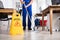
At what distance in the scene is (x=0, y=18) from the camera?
4.90 meters

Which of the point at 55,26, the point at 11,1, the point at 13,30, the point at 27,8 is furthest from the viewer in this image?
the point at 11,1

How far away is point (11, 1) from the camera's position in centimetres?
756

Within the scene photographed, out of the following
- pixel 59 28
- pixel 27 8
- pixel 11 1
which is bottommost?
pixel 59 28

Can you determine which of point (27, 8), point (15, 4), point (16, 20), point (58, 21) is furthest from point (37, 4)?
point (16, 20)

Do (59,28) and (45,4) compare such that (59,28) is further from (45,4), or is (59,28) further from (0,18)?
(45,4)

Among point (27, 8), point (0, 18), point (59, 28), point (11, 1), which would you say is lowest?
point (59, 28)

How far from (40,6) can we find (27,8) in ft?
10.0

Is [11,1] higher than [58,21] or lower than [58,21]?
higher

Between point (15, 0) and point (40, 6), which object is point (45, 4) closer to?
point (40, 6)

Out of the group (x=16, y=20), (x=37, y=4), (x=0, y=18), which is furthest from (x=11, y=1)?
(x=16, y=20)

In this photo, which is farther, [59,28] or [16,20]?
[59,28]

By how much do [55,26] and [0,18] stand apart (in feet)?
6.35

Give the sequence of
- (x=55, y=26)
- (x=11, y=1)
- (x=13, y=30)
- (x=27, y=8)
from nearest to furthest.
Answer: (x=13, y=30), (x=55, y=26), (x=27, y=8), (x=11, y=1)

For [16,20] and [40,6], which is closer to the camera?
[16,20]
